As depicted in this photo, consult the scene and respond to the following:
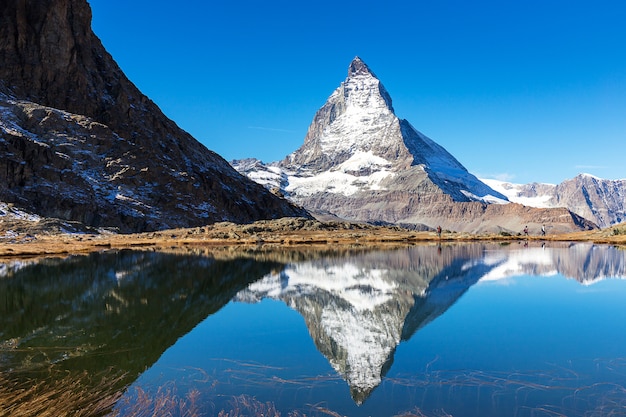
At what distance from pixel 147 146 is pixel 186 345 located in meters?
145

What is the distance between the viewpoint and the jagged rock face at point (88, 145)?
5030 inches

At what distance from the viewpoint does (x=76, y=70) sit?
162 metres

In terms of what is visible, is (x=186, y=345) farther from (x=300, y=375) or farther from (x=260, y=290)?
(x=260, y=290)

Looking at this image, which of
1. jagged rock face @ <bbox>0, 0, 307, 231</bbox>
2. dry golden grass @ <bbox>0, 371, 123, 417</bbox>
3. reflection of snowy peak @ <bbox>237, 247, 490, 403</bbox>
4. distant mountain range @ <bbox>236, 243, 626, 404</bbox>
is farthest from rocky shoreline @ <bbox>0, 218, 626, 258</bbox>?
dry golden grass @ <bbox>0, 371, 123, 417</bbox>

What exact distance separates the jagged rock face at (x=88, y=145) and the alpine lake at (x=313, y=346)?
95678 millimetres

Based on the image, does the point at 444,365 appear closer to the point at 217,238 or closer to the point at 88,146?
the point at 217,238

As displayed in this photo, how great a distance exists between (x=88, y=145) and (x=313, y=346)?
140 meters

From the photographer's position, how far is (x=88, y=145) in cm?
14300

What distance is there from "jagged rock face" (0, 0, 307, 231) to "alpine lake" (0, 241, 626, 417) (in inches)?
3767

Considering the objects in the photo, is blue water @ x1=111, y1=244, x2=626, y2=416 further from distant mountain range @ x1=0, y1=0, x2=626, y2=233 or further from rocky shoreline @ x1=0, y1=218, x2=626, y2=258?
distant mountain range @ x1=0, y1=0, x2=626, y2=233

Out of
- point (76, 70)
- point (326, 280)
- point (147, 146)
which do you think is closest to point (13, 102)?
point (76, 70)

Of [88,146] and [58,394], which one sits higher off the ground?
[88,146]

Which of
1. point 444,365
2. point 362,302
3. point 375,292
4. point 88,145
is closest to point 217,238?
point 88,145

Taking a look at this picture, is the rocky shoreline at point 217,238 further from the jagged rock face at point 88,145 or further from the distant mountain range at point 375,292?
the distant mountain range at point 375,292
